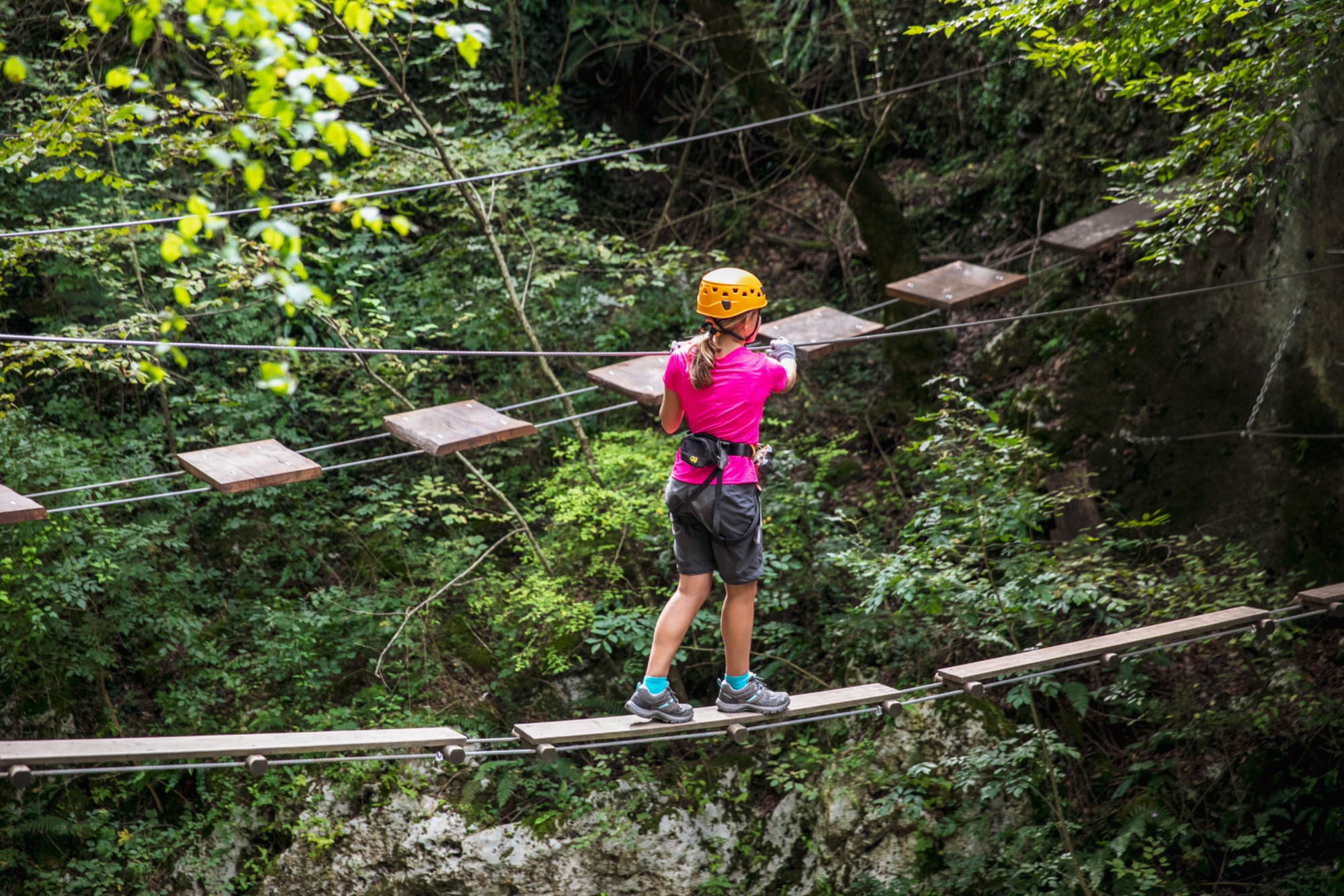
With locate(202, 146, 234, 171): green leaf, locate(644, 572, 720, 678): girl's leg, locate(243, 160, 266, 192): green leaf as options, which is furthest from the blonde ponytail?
locate(202, 146, 234, 171): green leaf

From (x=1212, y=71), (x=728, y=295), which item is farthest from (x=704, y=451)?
(x=1212, y=71)

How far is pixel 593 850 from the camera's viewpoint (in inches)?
233

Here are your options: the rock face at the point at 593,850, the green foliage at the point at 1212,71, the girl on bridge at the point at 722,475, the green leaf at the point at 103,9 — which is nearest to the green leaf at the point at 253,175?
the green leaf at the point at 103,9

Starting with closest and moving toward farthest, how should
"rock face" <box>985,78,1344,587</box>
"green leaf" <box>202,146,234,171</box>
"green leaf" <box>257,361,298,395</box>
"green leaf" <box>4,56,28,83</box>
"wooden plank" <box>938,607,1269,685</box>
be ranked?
1. "green leaf" <box>202,146,234,171</box>
2. "green leaf" <box>257,361,298,395</box>
3. "green leaf" <box>4,56,28,83</box>
4. "wooden plank" <box>938,607,1269,685</box>
5. "rock face" <box>985,78,1344,587</box>

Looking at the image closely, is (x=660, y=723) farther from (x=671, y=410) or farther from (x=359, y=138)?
(x=359, y=138)

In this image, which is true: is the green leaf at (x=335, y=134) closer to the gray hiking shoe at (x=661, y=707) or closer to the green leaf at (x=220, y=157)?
the green leaf at (x=220, y=157)

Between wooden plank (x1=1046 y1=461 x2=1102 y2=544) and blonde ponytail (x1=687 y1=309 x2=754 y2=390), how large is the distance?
127 inches

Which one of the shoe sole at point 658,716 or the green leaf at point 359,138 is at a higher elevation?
the green leaf at point 359,138

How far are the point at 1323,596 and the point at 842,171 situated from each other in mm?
4134

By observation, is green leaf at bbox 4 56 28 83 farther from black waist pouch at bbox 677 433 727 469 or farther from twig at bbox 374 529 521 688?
twig at bbox 374 529 521 688

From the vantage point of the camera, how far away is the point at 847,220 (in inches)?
359

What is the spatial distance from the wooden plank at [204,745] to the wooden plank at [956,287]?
325 centimetres

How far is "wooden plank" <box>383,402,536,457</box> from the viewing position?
14.5 feet

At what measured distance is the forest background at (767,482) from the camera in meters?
5.08
